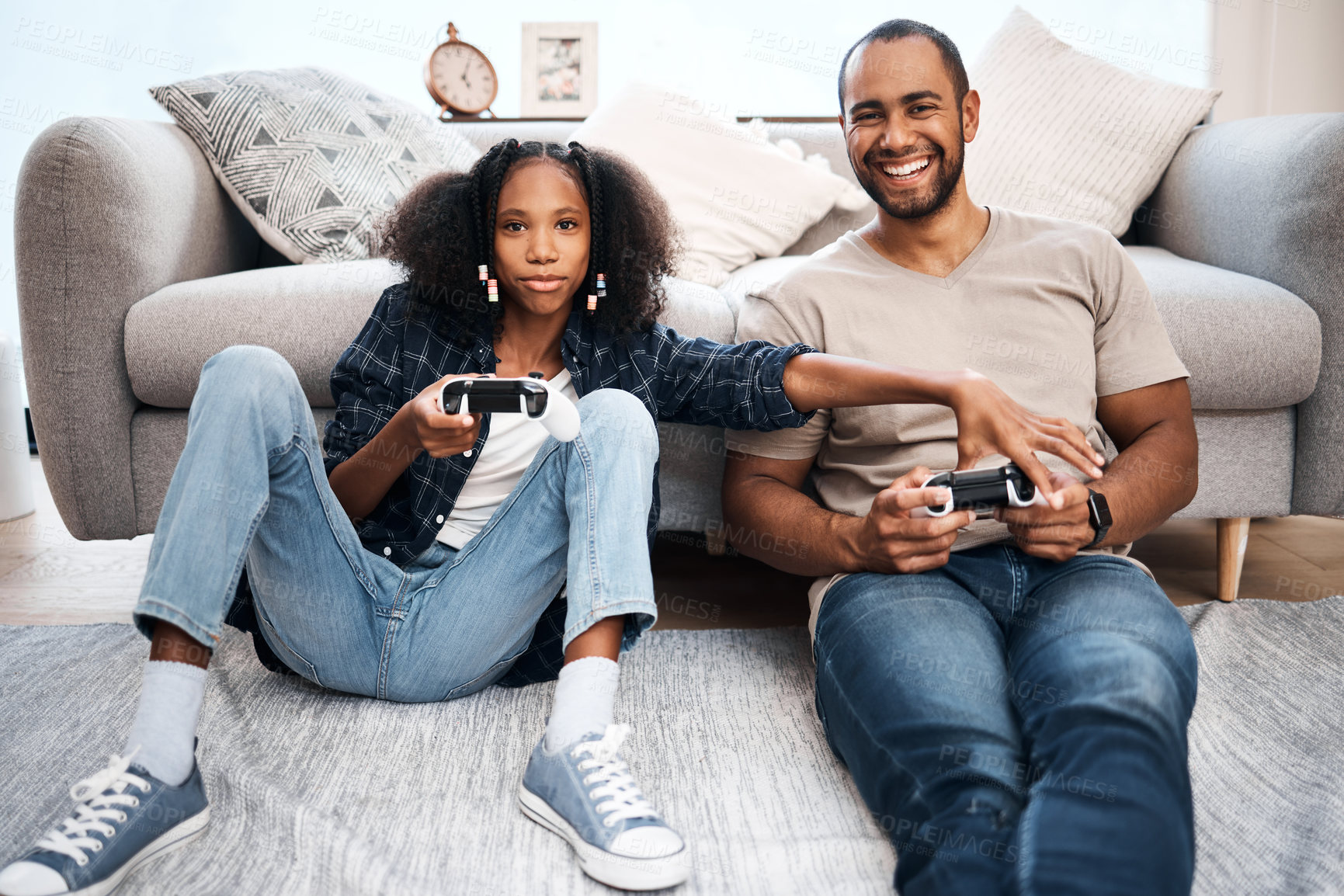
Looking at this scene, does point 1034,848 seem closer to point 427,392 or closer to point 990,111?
point 427,392

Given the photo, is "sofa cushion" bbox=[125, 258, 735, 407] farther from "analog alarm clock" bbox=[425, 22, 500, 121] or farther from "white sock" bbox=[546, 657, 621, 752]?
"analog alarm clock" bbox=[425, 22, 500, 121]

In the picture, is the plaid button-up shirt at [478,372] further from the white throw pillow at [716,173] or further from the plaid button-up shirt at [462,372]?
→ the white throw pillow at [716,173]

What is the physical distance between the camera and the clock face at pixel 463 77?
224cm

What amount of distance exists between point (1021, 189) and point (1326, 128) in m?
0.50

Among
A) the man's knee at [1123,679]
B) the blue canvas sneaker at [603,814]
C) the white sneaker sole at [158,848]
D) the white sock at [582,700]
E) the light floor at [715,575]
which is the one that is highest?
the man's knee at [1123,679]

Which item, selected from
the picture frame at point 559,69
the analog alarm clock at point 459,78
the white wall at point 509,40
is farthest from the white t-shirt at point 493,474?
the white wall at point 509,40

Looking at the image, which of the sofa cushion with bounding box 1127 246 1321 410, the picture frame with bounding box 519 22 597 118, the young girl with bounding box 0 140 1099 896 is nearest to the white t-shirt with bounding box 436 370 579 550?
the young girl with bounding box 0 140 1099 896

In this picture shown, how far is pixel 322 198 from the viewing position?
1.65 m

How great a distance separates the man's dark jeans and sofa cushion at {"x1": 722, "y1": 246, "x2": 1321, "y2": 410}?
0.55 m

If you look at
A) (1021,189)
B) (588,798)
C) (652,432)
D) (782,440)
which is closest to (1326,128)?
(1021,189)

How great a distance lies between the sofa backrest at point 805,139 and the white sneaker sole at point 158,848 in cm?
141

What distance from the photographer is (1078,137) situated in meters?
1.81

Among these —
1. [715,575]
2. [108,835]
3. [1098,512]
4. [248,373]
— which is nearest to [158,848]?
[108,835]

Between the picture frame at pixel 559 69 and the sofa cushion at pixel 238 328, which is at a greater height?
the picture frame at pixel 559 69
